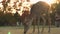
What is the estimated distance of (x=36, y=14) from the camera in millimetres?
11859

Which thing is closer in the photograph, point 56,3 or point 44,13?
point 44,13

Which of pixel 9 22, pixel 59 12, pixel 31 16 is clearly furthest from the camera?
pixel 9 22

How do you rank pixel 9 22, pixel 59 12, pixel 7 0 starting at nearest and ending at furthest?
pixel 7 0 < pixel 59 12 < pixel 9 22

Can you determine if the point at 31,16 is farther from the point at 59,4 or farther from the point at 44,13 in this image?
the point at 59,4

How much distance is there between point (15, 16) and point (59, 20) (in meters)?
9.48

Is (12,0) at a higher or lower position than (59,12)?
higher

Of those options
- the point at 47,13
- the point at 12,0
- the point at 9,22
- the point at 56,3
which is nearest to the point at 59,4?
the point at 56,3

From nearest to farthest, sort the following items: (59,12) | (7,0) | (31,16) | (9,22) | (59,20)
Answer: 1. (7,0)
2. (31,16)
3. (59,20)
4. (59,12)
5. (9,22)

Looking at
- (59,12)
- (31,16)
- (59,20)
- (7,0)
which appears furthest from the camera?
(59,12)

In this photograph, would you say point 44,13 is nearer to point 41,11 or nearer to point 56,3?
point 41,11

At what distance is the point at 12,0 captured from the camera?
9.74 m

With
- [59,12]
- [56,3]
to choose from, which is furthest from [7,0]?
[56,3]

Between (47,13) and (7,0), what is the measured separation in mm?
3375

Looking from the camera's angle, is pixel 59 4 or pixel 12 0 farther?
pixel 59 4
